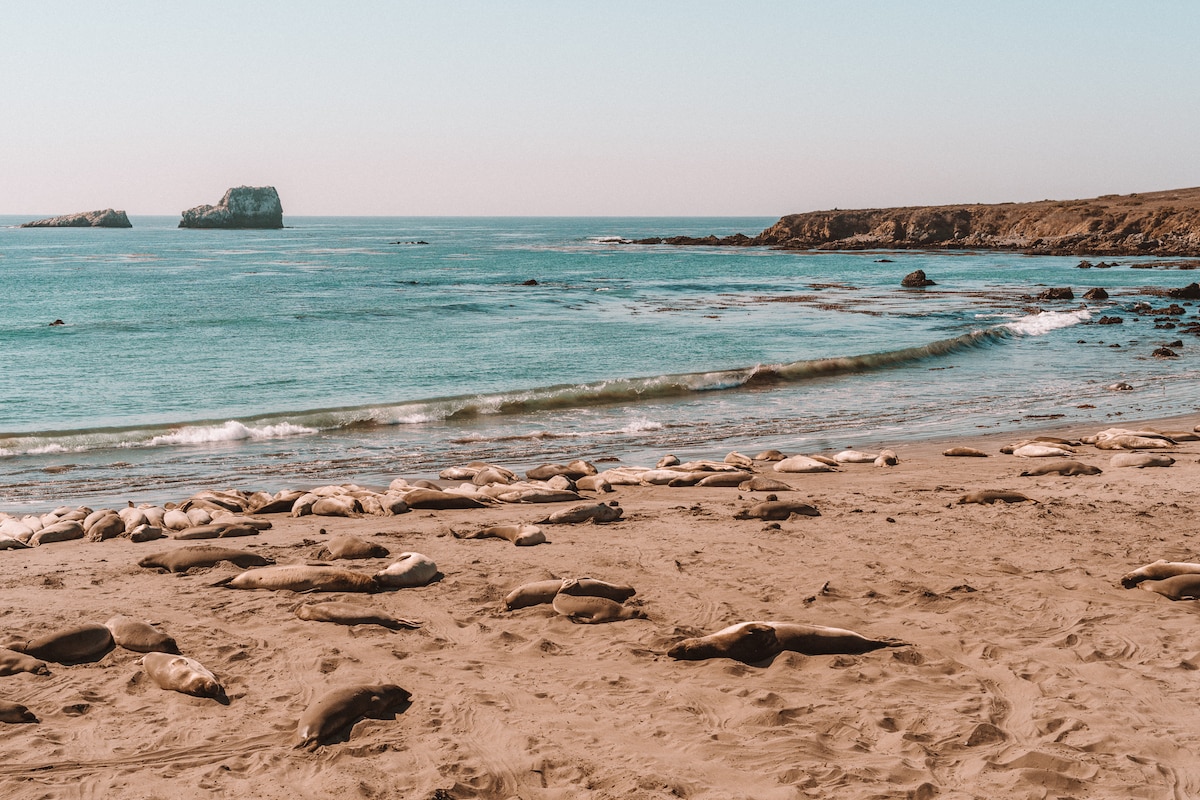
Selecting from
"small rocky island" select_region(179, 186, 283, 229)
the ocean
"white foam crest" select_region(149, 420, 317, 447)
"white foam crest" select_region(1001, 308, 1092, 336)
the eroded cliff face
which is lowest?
"white foam crest" select_region(149, 420, 317, 447)

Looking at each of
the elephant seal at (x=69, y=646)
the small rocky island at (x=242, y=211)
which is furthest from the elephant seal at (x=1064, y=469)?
the small rocky island at (x=242, y=211)

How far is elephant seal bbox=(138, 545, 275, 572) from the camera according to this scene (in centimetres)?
815

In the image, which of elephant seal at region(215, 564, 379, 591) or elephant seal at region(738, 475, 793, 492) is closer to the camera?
elephant seal at region(215, 564, 379, 591)

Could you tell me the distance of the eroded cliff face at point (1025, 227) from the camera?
238 ft

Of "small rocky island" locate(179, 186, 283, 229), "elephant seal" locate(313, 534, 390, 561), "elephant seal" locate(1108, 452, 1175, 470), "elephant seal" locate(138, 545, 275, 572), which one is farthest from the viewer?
"small rocky island" locate(179, 186, 283, 229)

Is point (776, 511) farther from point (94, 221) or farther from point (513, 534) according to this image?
point (94, 221)

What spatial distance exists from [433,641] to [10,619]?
10.0 ft

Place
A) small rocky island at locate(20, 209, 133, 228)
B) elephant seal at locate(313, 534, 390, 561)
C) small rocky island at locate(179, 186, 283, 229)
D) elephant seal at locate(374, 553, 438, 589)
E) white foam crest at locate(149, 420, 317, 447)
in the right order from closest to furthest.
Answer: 1. elephant seal at locate(374, 553, 438, 589)
2. elephant seal at locate(313, 534, 390, 561)
3. white foam crest at locate(149, 420, 317, 447)
4. small rocky island at locate(179, 186, 283, 229)
5. small rocky island at locate(20, 209, 133, 228)

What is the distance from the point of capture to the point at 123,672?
5.84 meters

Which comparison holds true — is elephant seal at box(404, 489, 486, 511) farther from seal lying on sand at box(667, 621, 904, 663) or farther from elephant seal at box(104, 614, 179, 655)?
seal lying on sand at box(667, 621, 904, 663)

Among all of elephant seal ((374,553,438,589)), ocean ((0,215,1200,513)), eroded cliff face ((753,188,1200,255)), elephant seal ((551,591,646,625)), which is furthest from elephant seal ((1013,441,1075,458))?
eroded cliff face ((753,188,1200,255))

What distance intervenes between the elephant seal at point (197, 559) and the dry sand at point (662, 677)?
0.56 ft

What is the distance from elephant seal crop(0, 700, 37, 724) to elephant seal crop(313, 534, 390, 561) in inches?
127

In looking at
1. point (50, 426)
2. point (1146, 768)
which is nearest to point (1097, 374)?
point (1146, 768)
